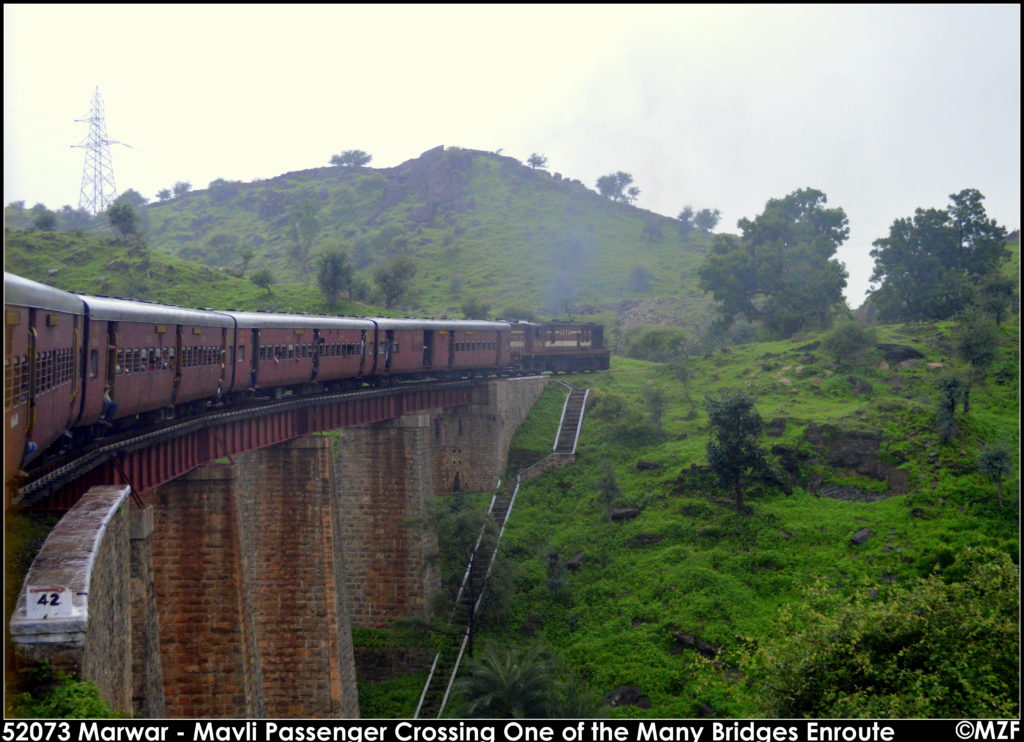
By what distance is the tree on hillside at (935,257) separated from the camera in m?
57.7

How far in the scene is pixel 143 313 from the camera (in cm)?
1733

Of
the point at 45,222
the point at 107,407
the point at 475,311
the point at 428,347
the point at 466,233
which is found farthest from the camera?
the point at 466,233

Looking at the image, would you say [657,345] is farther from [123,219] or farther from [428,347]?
[123,219]

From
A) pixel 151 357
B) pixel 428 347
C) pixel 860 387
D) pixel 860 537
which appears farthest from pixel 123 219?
pixel 860 537

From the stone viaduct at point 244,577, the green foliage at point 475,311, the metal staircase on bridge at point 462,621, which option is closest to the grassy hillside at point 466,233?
the green foliage at point 475,311

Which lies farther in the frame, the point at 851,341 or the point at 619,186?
the point at 619,186

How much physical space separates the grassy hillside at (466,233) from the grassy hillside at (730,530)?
43122 mm

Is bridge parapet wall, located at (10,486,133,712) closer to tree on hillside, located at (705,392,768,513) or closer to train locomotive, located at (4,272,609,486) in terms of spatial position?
train locomotive, located at (4,272,609,486)

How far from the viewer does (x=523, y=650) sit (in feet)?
92.0

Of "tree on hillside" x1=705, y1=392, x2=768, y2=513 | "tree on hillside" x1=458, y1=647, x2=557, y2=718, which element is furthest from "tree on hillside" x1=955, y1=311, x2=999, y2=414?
"tree on hillside" x1=458, y1=647, x2=557, y2=718

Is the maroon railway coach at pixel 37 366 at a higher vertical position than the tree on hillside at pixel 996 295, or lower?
lower

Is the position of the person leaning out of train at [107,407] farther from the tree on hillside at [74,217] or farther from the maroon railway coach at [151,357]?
the tree on hillside at [74,217]

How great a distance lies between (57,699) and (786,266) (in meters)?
62.0

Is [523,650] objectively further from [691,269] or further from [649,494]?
[691,269]
